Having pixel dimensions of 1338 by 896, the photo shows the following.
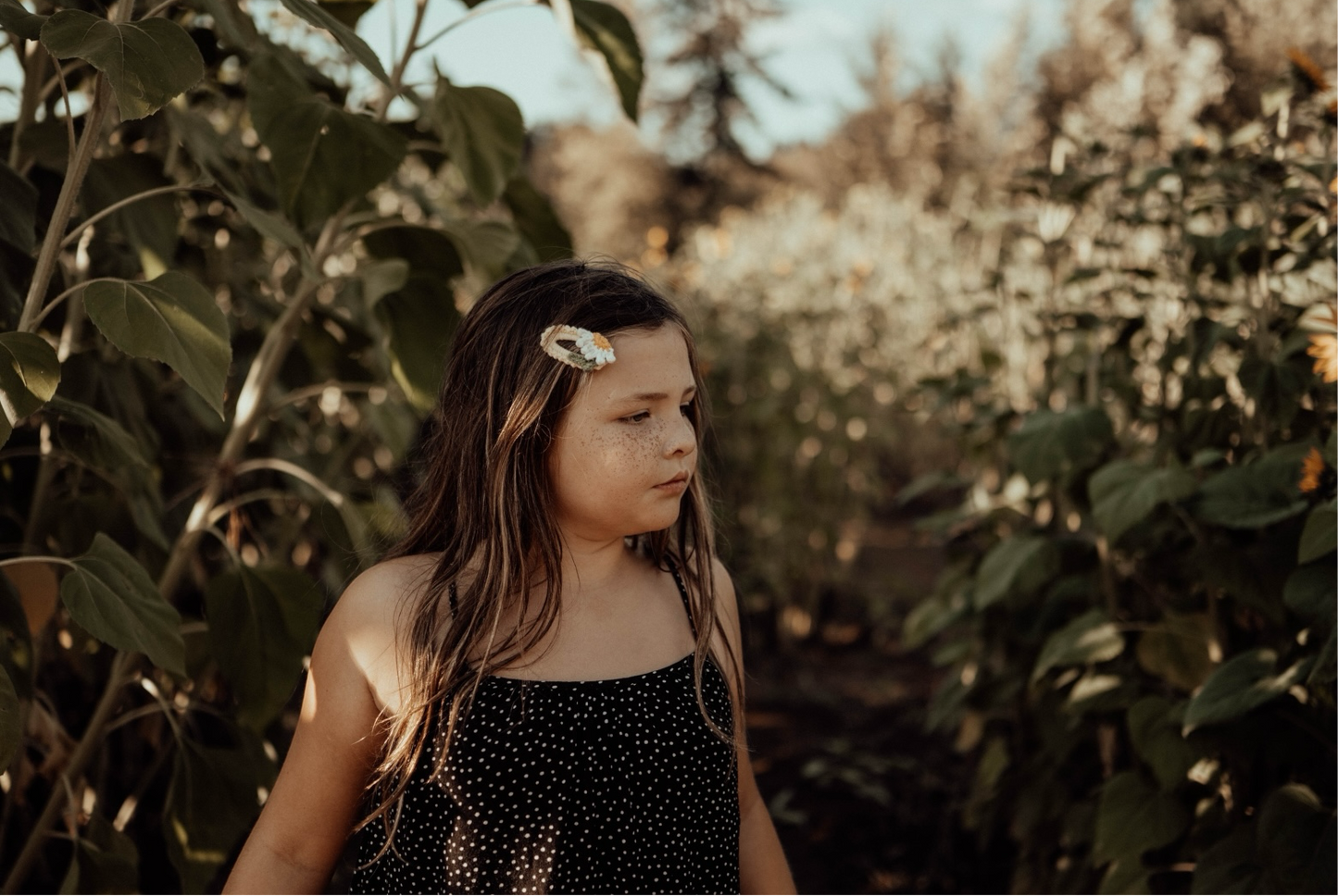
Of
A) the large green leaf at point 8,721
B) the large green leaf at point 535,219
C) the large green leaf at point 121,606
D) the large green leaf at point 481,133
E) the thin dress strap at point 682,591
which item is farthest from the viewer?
the large green leaf at point 535,219

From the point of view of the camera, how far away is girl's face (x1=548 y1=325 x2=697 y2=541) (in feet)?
3.85

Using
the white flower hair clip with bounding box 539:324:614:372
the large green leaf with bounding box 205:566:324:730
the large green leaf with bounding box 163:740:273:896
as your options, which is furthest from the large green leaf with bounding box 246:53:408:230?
the large green leaf with bounding box 163:740:273:896

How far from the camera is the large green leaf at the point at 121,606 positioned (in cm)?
114

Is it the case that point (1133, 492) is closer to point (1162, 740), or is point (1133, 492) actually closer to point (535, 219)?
point (1162, 740)

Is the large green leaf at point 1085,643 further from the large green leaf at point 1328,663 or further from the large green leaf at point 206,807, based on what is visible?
the large green leaf at point 206,807

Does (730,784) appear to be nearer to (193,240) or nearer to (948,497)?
(193,240)

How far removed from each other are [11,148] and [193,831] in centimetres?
87

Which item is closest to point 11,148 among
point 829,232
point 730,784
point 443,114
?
point 443,114

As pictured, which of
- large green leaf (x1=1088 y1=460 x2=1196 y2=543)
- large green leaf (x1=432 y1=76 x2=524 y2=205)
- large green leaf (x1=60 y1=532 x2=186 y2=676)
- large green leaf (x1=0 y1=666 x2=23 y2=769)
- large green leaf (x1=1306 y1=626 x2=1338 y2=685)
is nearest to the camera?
large green leaf (x1=0 y1=666 x2=23 y2=769)

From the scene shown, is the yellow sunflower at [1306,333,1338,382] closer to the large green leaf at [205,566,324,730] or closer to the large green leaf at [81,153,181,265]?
the large green leaf at [205,566,324,730]

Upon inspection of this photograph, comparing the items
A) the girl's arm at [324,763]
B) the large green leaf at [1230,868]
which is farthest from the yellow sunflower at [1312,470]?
the girl's arm at [324,763]

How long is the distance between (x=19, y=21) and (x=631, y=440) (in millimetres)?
701

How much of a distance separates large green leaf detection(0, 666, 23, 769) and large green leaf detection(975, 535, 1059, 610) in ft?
4.55

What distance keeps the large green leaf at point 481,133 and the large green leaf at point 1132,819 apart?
122 cm
